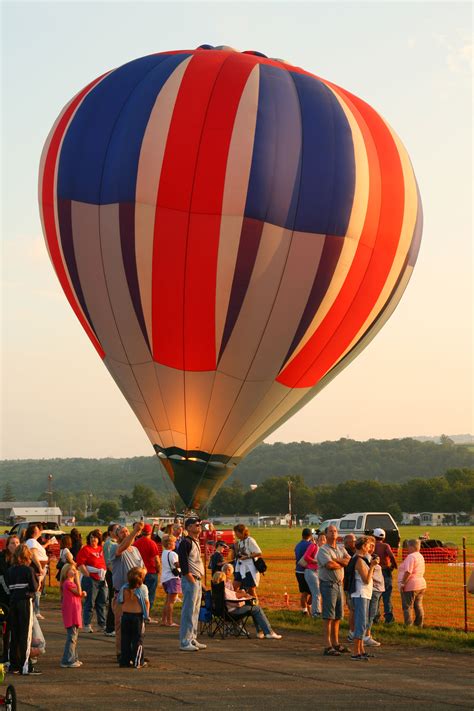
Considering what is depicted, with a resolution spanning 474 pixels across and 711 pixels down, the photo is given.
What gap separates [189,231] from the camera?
26.5 m

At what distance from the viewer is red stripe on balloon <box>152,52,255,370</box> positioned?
1041 inches

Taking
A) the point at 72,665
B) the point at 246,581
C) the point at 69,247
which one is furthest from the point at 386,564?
the point at 69,247

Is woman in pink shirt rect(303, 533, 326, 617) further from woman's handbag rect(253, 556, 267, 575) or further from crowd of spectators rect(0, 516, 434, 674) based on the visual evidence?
woman's handbag rect(253, 556, 267, 575)

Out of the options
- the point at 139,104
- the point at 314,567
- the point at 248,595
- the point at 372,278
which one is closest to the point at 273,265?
the point at 372,278

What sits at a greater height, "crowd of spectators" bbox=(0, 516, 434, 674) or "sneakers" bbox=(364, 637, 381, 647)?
"crowd of spectators" bbox=(0, 516, 434, 674)

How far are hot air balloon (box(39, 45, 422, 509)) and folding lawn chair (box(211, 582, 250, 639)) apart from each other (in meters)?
10.6

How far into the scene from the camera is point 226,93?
2755cm

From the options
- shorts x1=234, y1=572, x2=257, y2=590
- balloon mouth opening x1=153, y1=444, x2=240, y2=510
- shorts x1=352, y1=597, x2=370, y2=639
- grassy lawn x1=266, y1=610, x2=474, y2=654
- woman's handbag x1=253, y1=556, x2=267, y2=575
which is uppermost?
balloon mouth opening x1=153, y1=444, x2=240, y2=510

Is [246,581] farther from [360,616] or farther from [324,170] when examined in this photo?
[324,170]

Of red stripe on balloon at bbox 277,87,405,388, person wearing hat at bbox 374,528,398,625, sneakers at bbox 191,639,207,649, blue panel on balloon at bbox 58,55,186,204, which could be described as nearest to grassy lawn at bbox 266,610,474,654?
person wearing hat at bbox 374,528,398,625

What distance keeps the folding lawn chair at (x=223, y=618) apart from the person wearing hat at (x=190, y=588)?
3.37ft

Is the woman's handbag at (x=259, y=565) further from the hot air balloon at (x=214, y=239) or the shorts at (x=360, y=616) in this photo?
the hot air balloon at (x=214, y=239)

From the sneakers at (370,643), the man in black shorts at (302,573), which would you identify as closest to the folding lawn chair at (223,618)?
the sneakers at (370,643)

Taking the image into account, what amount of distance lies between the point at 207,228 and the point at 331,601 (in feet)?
42.4
